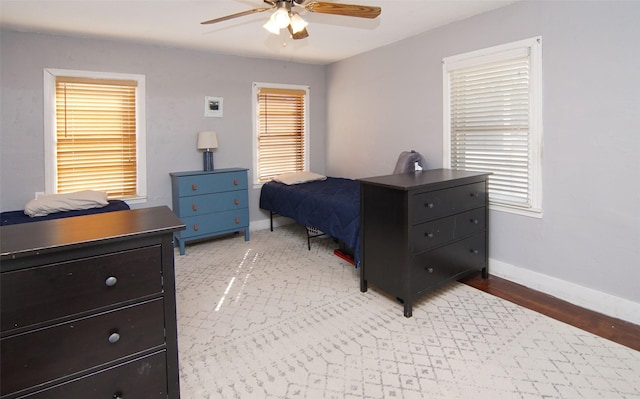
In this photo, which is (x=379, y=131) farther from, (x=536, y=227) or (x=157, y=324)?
(x=157, y=324)

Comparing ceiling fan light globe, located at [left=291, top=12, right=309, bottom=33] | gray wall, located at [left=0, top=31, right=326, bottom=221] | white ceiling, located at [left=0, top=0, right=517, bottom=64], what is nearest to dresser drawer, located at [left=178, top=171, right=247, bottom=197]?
gray wall, located at [left=0, top=31, right=326, bottom=221]

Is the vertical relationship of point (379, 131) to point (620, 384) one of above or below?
above

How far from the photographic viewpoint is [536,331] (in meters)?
2.37

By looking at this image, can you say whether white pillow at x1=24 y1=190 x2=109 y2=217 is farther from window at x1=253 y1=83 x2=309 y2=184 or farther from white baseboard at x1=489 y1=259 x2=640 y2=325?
white baseboard at x1=489 y1=259 x2=640 y2=325

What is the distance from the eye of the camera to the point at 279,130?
521cm

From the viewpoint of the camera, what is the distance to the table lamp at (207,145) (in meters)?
4.40

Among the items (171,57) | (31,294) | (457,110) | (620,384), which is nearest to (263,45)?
(171,57)

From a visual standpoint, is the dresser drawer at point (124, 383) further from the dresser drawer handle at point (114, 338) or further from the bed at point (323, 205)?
the bed at point (323, 205)

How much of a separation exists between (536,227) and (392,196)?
4.47 feet

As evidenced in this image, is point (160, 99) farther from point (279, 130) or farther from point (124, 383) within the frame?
point (124, 383)

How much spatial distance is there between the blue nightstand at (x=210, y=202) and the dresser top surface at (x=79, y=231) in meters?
2.49

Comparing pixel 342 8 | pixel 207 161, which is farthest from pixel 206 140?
pixel 342 8

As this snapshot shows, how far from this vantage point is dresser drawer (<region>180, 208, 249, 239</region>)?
418 cm

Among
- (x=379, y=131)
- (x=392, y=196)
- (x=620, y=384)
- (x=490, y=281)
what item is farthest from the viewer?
(x=379, y=131)
